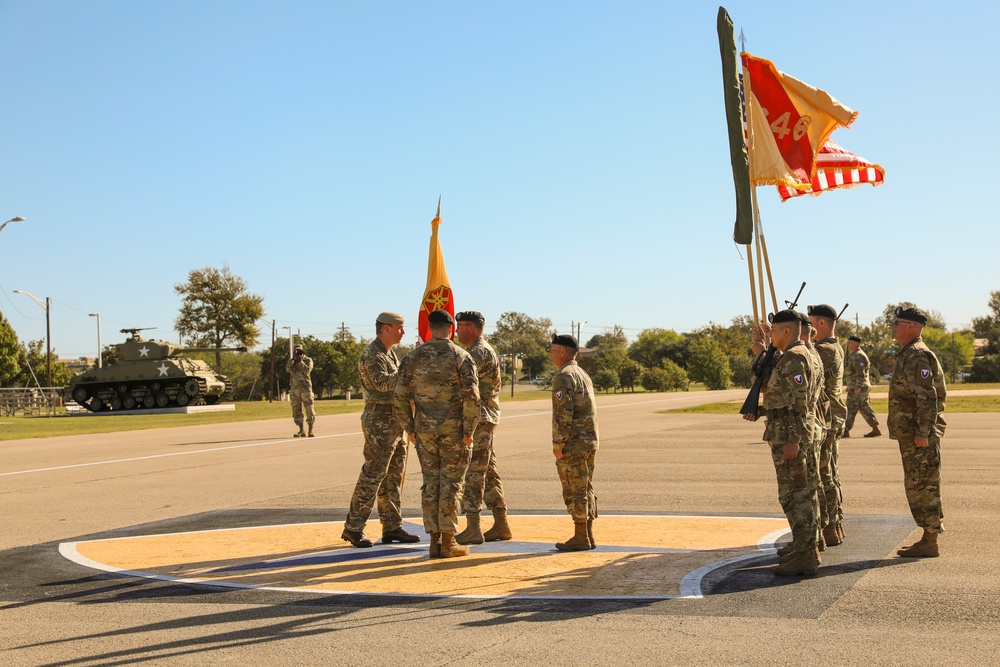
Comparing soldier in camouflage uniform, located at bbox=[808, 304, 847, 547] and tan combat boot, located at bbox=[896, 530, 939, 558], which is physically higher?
soldier in camouflage uniform, located at bbox=[808, 304, 847, 547]

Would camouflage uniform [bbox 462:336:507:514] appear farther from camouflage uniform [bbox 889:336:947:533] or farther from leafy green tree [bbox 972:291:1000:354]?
leafy green tree [bbox 972:291:1000:354]

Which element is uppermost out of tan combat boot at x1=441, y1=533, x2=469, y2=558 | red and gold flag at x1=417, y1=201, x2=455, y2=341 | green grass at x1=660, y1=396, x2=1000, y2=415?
red and gold flag at x1=417, y1=201, x2=455, y2=341

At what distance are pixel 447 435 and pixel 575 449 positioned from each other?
1112mm

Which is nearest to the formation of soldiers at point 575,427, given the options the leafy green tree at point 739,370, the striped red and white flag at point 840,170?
the striped red and white flag at point 840,170

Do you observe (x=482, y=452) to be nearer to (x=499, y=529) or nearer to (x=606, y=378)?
(x=499, y=529)

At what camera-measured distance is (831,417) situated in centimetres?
871

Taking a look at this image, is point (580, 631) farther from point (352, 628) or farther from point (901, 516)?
point (901, 516)

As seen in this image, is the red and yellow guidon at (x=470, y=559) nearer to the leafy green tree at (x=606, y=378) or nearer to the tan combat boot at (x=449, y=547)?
the tan combat boot at (x=449, y=547)

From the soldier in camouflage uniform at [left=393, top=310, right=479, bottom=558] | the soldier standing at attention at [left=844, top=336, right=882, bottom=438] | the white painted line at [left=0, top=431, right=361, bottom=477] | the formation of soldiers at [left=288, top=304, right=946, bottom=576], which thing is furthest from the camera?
the soldier standing at attention at [left=844, top=336, right=882, bottom=438]

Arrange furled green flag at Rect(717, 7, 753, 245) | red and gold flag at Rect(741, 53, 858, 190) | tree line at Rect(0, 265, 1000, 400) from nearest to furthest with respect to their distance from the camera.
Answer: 1. furled green flag at Rect(717, 7, 753, 245)
2. red and gold flag at Rect(741, 53, 858, 190)
3. tree line at Rect(0, 265, 1000, 400)

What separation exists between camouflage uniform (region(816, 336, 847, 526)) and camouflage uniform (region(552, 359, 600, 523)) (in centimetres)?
200

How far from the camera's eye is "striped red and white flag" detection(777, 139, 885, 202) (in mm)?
11812

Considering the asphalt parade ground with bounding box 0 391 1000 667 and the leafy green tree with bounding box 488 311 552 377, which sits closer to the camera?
the asphalt parade ground with bounding box 0 391 1000 667

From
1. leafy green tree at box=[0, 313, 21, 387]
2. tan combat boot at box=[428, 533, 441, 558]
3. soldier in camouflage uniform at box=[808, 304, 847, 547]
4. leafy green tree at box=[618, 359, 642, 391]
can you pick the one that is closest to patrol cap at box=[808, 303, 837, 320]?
soldier in camouflage uniform at box=[808, 304, 847, 547]
